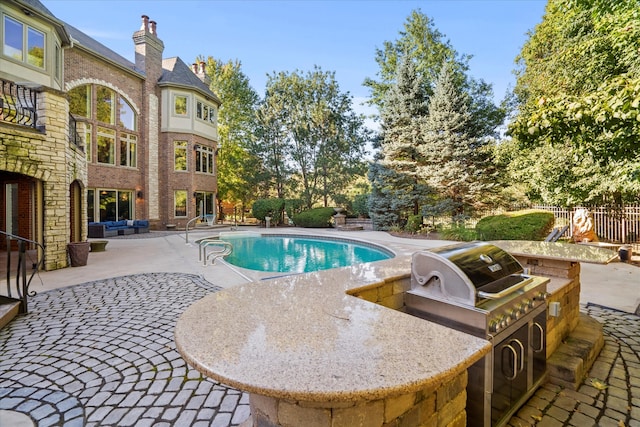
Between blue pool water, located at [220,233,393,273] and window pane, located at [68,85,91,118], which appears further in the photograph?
window pane, located at [68,85,91,118]

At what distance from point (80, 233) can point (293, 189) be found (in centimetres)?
1584

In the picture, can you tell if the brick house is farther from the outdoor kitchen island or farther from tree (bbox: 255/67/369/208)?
the outdoor kitchen island

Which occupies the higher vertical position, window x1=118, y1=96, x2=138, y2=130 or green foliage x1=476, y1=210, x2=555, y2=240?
window x1=118, y1=96, x2=138, y2=130

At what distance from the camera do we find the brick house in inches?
253

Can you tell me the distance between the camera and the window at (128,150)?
15.8 metres

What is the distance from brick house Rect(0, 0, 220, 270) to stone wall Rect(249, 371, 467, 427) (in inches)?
286

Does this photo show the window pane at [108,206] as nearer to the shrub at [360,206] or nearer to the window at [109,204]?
the window at [109,204]

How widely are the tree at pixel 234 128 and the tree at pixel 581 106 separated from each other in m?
17.2

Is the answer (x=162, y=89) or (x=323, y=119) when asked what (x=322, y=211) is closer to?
(x=323, y=119)

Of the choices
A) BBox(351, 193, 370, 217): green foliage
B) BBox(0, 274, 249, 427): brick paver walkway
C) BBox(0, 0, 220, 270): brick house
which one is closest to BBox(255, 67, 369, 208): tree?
BBox(351, 193, 370, 217): green foliage

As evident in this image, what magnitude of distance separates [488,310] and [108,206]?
57.4ft

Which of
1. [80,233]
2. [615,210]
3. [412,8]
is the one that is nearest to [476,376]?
[80,233]

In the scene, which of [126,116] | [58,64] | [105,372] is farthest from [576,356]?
[126,116]

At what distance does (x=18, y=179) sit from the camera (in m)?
7.57
